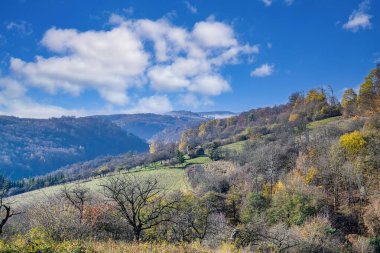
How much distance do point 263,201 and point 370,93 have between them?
187 ft

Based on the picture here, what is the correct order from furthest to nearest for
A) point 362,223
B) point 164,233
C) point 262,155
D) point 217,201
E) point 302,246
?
point 262,155, point 217,201, point 362,223, point 164,233, point 302,246

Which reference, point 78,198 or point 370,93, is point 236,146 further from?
point 78,198

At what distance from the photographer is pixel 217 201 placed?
73.3 m

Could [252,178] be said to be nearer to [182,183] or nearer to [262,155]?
[262,155]

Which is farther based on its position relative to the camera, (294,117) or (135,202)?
(294,117)

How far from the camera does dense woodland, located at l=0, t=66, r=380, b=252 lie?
1325 inches

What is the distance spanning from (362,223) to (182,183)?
53661mm

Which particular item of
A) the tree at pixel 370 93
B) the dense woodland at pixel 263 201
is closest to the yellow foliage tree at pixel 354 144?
the dense woodland at pixel 263 201

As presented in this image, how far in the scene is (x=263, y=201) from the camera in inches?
2773

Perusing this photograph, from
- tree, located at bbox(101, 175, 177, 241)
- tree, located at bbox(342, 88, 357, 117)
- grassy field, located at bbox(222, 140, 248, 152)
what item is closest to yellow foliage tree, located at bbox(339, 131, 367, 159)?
tree, located at bbox(342, 88, 357, 117)

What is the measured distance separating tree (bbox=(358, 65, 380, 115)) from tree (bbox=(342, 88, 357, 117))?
7.82 metres

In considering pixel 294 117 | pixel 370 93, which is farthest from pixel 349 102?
pixel 294 117

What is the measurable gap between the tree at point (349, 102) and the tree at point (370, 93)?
7.82m

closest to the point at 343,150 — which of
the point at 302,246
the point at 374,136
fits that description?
the point at 374,136
